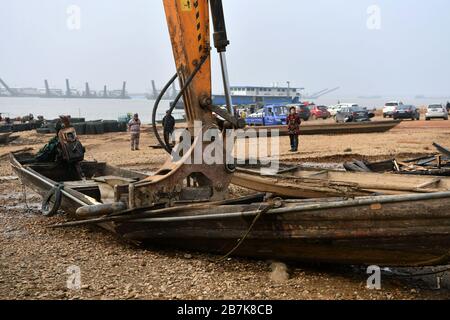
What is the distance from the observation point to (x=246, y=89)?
86.4 m

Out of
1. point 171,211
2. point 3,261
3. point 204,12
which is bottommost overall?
point 3,261


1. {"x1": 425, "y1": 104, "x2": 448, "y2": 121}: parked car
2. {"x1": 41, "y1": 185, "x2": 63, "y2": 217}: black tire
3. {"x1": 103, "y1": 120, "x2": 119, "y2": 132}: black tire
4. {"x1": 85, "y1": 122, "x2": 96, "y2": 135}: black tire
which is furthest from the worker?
{"x1": 425, "y1": 104, "x2": 448, "y2": 121}: parked car

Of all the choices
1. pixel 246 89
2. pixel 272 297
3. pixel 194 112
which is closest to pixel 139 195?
pixel 194 112

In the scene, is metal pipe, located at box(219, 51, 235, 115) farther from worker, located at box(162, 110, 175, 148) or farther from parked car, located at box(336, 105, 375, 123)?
parked car, located at box(336, 105, 375, 123)

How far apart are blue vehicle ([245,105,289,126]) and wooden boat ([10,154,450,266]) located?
31337 millimetres

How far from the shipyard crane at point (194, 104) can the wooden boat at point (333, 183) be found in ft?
5.78

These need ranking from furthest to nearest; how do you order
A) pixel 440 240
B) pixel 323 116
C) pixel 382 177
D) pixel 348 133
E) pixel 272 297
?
1. pixel 323 116
2. pixel 348 133
3. pixel 382 177
4. pixel 272 297
5. pixel 440 240

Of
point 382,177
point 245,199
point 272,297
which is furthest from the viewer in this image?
point 382,177

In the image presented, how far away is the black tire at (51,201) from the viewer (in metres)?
7.78

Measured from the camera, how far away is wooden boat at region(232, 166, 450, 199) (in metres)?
7.65

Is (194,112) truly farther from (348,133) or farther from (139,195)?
(348,133)

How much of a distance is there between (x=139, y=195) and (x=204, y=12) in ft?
7.92

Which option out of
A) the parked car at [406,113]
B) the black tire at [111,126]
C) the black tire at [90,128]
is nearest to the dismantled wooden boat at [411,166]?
the black tire at [90,128]

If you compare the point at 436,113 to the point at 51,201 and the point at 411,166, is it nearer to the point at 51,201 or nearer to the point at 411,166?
the point at 411,166
